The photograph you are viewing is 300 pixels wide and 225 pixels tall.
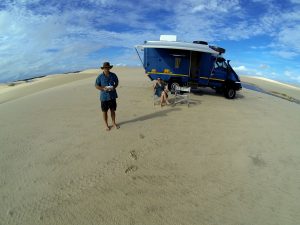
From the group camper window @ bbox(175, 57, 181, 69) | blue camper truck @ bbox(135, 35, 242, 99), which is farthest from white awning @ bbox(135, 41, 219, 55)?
camper window @ bbox(175, 57, 181, 69)

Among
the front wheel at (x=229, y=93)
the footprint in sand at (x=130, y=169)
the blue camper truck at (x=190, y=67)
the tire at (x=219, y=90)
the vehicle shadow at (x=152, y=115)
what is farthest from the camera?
the tire at (x=219, y=90)

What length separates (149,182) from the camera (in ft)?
16.5

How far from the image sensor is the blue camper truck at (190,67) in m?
13.6

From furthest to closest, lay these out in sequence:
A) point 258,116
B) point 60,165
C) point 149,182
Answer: point 258,116 < point 60,165 < point 149,182

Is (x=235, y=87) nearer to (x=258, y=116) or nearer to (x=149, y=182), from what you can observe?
(x=258, y=116)

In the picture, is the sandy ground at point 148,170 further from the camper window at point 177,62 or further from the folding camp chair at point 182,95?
the camper window at point 177,62

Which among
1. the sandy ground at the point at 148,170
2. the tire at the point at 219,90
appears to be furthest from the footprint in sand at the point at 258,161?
the tire at the point at 219,90

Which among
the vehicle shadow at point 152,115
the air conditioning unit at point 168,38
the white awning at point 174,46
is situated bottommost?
the vehicle shadow at point 152,115

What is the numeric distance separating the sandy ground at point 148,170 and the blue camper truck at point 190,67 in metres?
5.05

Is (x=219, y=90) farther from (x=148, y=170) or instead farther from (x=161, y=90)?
(x=148, y=170)

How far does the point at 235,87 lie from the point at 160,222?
1187 centimetres

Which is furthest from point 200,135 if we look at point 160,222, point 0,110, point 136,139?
point 0,110

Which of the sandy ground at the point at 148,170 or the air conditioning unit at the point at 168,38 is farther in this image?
the air conditioning unit at the point at 168,38

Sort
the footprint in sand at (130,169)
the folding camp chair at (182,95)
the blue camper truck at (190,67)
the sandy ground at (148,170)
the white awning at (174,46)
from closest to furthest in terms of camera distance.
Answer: the sandy ground at (148,170) → the footprint in sand at (130,169) → the folding camp chair at (182,95) → the white awning at (174,46) → the blue camper truck at (190,67)
